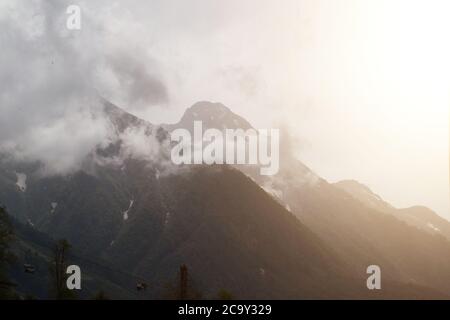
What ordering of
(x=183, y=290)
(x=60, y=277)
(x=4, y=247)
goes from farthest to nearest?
(x=60, y=277)
(x=183, y=290)
(x=4, y=247)

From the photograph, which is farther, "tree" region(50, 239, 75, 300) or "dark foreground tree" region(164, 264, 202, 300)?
"tree" region(50, 239, 75, 300)

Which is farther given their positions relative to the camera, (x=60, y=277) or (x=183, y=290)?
(x=60, y=277)

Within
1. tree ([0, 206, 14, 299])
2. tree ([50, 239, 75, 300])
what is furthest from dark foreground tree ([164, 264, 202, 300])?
tree ([0, 206, 14, 299])

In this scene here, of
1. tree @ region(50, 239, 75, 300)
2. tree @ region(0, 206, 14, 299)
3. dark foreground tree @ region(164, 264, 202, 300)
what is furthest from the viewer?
tree @ region(50, 239, 75, 300)

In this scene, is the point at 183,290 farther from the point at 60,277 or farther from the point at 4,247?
the point at 60,277

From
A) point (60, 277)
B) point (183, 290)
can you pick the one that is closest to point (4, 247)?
point (60, 277)

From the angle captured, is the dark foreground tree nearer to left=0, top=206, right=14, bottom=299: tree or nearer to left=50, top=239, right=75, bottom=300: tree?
left=50, top=239, right=75, bottom=300: tree

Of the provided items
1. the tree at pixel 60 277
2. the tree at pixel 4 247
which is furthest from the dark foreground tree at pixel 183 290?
the tree at pixel 4 247

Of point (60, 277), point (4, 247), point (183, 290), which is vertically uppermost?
point (4, 247)

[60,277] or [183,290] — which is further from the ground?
[60,277]
